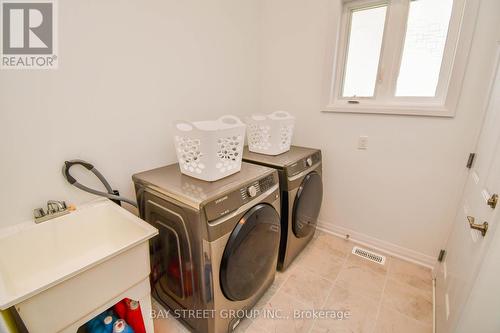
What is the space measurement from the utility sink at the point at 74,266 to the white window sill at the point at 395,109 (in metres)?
1.66

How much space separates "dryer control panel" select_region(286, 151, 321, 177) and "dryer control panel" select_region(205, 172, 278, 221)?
22 centimetres

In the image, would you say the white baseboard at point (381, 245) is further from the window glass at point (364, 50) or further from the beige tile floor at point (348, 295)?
the window glass at point (364, 50)

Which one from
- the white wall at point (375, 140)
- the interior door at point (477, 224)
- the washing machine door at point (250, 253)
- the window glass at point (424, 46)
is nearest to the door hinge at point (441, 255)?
the white wall at point (375, 140)

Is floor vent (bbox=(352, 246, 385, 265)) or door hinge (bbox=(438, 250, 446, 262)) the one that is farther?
floor vent (bbox=(352, 246, 385, 265))

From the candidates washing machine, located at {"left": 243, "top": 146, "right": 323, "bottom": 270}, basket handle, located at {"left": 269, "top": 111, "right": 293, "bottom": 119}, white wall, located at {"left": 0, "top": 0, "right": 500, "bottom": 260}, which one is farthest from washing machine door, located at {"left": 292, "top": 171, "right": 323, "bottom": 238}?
basket handle, located at {"left": 269, "top": 111, "right": 293, "bottom": 119}

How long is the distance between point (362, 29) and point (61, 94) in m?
2.11

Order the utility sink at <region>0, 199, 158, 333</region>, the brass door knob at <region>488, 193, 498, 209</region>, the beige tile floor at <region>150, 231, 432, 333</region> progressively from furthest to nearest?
the beige tile floor at <region>150, 231, 432, 333</region>, the brass door knob at <region>488, 193, 498, 209</region>, the utility sink at <region>0, 199, 158, 333</region>

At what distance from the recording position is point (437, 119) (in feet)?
4.96

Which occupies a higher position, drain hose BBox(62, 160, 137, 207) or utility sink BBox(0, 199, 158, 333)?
drain hose BBox(62, 160, 137, 207)

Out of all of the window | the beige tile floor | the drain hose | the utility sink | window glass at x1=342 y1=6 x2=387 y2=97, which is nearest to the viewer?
the utility sink

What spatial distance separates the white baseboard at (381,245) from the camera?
1.76 meters

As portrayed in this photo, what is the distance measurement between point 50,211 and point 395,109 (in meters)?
2.20

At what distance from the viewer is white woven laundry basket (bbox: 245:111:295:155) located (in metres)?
1.62

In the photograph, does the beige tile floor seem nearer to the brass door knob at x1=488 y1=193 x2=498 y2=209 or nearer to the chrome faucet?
the chrome faucet
